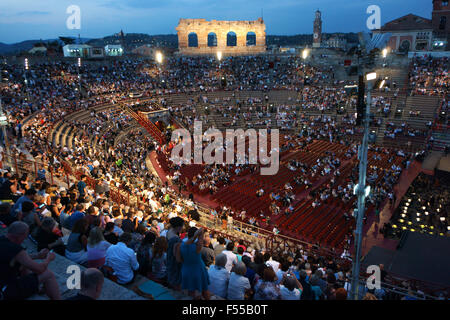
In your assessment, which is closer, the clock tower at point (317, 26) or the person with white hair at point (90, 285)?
the person with white hair at point (90, 285)

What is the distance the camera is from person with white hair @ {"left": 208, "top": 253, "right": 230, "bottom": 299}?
490 cm

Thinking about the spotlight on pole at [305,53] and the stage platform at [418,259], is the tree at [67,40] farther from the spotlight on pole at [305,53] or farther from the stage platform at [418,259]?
the stage platform at [418,259]

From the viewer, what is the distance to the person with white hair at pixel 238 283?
480 centimetres

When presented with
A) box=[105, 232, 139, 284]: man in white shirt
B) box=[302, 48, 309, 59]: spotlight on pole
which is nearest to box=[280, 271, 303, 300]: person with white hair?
box=[105, 232, 139, 284]: man in white shirt

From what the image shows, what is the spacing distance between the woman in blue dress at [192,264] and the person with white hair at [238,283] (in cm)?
59

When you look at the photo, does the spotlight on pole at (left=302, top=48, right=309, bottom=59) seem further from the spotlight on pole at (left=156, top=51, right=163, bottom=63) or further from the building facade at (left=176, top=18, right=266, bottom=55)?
the spotlight on pole at (left=156, top=51, right=163, bottom=63)

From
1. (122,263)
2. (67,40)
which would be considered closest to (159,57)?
(67,40)

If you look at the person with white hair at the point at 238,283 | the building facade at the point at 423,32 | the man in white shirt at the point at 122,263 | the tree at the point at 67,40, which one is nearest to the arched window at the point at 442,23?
the building facade at the point at 423,32

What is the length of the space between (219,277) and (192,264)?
0.72 meters

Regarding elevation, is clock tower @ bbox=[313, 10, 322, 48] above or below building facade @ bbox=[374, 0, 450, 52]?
above

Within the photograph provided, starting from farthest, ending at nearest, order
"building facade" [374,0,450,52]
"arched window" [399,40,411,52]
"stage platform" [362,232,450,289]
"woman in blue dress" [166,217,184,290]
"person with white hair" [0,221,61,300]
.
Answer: "arched window" [399,40,411,52] → "building facade" [374,0,450,52] → "stage platform" [362,232,450,289] → "woman in blue dress" [166,217,184,290] → "person with white hair" [0,221,61,300]

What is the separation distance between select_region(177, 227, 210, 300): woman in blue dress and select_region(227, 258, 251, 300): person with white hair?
0.59m

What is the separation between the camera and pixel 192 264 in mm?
4438
